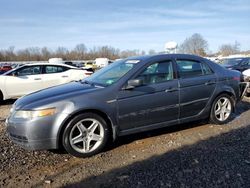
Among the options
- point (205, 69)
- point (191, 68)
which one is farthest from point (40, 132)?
point (205, 69)

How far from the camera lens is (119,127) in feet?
17.0

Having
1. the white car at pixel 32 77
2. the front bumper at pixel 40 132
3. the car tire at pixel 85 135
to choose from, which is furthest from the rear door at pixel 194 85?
the white car at pixel 32 77

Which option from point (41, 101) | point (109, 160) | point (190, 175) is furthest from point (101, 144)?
point (190, 175)

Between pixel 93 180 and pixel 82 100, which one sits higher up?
pixel 82 100

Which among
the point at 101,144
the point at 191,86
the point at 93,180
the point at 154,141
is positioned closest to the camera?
the point at 93,180

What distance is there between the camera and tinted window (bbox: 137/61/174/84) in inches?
219

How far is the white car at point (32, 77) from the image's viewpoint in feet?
35.0

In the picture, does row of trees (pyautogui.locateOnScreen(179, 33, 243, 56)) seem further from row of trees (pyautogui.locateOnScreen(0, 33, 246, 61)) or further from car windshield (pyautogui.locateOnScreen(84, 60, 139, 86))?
car windshield (pyautogui.locateOnScreen(84, 60, 139, 86))

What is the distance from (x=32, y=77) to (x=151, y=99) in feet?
22.0

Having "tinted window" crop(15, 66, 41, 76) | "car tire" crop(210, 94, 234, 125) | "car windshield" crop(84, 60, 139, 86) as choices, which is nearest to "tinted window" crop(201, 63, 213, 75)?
"car tire" crop(210, 94, 234, 125)

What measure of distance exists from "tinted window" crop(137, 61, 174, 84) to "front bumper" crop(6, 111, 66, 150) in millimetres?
1682

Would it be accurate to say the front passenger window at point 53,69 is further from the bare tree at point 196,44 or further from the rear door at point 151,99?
the bare tree at point 196,44

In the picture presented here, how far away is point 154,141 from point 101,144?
3.50 feet

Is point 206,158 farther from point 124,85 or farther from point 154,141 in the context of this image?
point 124,85
